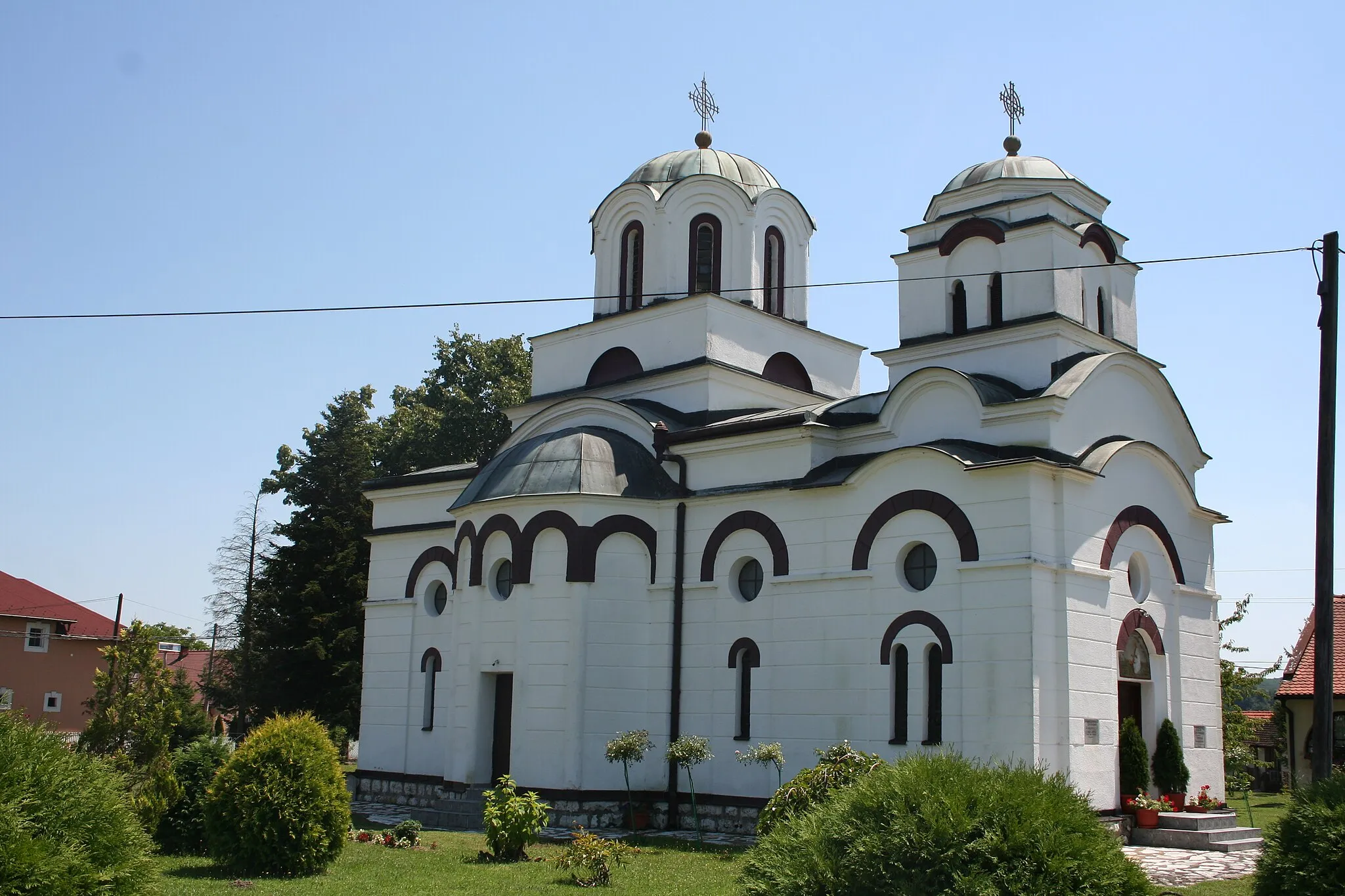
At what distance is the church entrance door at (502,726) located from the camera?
59.3ft

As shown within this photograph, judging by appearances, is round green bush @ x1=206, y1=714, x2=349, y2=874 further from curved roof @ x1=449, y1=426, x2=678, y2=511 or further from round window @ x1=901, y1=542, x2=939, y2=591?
round window @ x1=901, y1=542, x2=939, y2=591

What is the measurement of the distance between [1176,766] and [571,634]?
8.19 m

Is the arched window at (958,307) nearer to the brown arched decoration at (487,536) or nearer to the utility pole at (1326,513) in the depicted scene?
the utility pole at (1326,513)

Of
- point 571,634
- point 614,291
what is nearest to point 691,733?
point 571,634

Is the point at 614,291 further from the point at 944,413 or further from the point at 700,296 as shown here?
the point at 944,413

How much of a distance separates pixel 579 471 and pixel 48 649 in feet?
87.5

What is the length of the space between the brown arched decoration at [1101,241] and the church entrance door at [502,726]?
1037cm

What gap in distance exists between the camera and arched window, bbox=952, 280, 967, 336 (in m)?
17.9

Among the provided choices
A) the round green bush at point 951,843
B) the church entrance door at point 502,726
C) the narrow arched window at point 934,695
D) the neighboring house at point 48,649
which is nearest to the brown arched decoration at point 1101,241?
the narrow arched window at point 934,695

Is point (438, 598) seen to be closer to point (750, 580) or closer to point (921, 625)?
point (750, 580)

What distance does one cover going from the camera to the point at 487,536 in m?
18.4

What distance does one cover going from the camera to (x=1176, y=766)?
15805 mm

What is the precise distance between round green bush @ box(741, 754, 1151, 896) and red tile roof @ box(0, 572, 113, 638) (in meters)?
35.5

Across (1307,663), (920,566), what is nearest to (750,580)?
(920,566)
